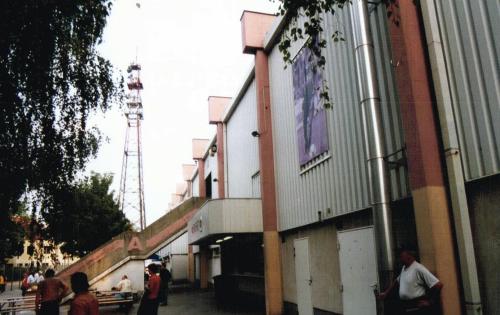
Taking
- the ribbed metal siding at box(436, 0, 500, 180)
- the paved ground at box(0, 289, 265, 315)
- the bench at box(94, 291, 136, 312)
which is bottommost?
the paved ground at box(0, 289, 265, 315)

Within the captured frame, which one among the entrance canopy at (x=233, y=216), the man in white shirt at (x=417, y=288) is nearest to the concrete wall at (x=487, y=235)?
the man in white shirt at (x=417, y=288)

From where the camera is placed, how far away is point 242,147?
19.6 metres

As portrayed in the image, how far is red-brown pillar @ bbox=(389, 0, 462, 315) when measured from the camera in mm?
6105

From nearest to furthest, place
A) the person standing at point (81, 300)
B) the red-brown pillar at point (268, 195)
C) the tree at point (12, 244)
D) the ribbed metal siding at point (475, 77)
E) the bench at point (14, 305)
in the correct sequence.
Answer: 1. the person standing at point (81, 300)
2. the ribbed metal siding at point (475, 77)
3. the bench at point (14, 305)
4. the red-brown pillar at point (268, 195)
5. the tree at point (12, 244)

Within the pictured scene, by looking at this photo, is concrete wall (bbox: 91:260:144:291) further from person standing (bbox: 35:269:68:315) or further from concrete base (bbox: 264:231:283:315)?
person standing (bbox: 35:269:68:315)

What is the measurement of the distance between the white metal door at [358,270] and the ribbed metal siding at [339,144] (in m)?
0.68

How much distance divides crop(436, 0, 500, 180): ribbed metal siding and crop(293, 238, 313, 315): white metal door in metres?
6.64

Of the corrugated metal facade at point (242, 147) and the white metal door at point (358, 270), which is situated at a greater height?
the corrugated metal facade at point (242, 147)

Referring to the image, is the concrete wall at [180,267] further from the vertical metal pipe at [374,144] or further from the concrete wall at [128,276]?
the vertical metal pipe at [374,144]

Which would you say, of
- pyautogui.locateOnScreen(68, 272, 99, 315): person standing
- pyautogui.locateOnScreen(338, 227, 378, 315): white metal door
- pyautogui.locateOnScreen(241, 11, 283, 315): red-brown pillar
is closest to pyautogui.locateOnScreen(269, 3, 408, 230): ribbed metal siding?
pyautogui.locateOnScreen(241, 11, 283, 315): red-brown pillar

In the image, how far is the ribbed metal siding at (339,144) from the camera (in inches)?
312

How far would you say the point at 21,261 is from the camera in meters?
64.1

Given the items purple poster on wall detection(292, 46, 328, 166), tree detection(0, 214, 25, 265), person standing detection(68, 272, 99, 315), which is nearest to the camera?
person standing detection(68, 272, 99, 315)

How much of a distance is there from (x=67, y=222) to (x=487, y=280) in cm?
759
